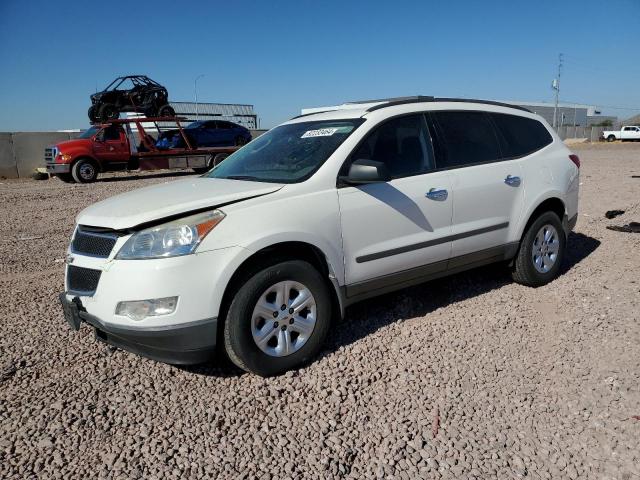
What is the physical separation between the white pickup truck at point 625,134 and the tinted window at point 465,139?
53.2m

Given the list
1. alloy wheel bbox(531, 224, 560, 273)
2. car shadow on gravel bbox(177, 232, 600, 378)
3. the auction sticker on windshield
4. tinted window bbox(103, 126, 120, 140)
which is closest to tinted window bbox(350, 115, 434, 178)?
the auction sticker on windshield

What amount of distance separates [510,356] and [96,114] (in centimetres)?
1824

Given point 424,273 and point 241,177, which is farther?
point 424,273

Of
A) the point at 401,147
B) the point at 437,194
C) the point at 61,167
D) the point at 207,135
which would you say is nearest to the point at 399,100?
the point at 401,147

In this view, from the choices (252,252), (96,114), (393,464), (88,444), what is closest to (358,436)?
(393,464)

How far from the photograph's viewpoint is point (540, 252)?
502cm

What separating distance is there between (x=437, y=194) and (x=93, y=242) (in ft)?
8.29

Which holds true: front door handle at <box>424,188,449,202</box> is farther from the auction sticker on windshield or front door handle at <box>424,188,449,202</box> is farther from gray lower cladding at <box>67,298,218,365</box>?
gray lower cladding at <box>67,298,218,365</box>

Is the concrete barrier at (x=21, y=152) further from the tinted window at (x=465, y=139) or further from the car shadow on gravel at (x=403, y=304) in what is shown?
the tinted window at (x=465, y=139)

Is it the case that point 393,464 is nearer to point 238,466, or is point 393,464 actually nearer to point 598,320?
point 238,466

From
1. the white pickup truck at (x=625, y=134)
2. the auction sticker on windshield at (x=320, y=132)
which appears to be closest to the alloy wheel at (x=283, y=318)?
the auction sticker on windshield at (x=320, y=132)

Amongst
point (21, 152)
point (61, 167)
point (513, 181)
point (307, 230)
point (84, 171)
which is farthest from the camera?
point (21, 152)

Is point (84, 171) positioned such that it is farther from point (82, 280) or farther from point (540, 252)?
point (540, 252)

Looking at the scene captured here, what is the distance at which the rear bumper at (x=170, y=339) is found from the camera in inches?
117
